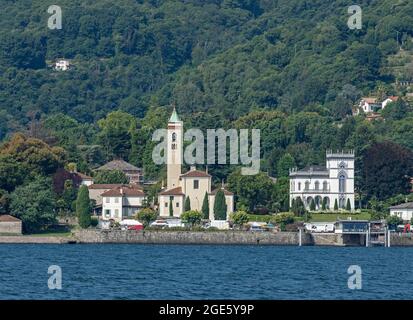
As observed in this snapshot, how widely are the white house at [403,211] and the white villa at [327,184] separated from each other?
16.1 feet

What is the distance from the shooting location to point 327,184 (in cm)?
12119

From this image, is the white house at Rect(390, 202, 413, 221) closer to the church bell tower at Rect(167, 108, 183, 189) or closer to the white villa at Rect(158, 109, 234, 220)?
the white villa at Rect(158, 109, 234, 220)

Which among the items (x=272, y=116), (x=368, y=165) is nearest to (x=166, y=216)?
(x=368, y=165)

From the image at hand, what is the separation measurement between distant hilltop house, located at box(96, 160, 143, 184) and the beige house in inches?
1155

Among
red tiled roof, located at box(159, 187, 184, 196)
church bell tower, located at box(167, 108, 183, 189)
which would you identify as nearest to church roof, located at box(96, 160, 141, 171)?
church bell tower, located at box(167, 108, 183, 189)

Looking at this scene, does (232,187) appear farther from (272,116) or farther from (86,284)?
(86,284)

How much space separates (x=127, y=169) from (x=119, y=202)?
18.5 m

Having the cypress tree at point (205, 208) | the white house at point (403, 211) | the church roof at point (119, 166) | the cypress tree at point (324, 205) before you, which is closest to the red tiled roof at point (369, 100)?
the church roof at point (119, 166)

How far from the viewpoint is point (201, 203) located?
366ft

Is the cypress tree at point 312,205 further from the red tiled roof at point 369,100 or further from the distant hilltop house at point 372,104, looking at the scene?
the red tiled roof at point 369,100

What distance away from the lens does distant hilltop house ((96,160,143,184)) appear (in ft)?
425

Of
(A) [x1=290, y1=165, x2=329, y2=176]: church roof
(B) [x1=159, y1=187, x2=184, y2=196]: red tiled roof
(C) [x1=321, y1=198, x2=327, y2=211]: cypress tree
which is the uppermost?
(A) [x1=290, y1=165, x2=329, y2=176]: church roof
